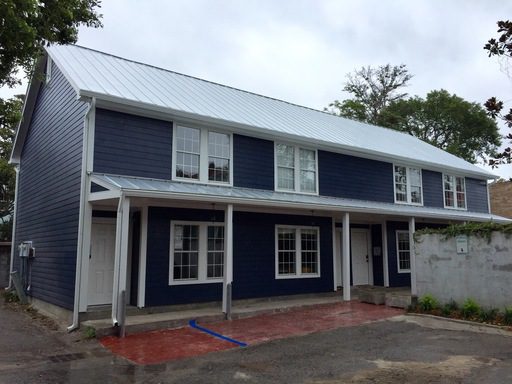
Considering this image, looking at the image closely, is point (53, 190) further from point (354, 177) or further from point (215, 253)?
point (354, 177)

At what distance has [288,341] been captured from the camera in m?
8.57

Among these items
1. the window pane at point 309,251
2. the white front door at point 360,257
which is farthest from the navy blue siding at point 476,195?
the window pane at point 309,251

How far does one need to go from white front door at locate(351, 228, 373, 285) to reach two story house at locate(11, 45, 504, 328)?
5cm

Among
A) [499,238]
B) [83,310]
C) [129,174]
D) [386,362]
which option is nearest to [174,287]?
[83,310]

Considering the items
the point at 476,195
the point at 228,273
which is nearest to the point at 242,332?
the point at 228,273

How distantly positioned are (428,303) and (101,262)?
27.0 feet

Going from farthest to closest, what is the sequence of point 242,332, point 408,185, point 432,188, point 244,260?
1. point 432,188
2. point 408,185
3. point 244,260
4. point 242,332

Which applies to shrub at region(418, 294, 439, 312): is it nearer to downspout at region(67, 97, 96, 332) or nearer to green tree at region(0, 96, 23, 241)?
downspout at region(67, 97, 96, 332)

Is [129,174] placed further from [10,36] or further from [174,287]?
[10,36]

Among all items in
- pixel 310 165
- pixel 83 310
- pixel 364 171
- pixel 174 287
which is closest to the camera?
pixel 83 310

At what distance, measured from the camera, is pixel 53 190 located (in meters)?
12.5

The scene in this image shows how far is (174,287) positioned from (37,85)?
8.52 m

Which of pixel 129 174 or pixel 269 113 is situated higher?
pixel 269 113

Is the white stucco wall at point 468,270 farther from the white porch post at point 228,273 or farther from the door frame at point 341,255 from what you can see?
the white porch post at point 228,273
